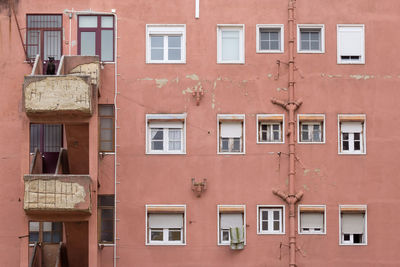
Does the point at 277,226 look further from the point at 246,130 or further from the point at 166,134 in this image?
the point at 166,134

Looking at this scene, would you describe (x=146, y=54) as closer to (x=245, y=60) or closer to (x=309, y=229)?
(x=245, y=60)

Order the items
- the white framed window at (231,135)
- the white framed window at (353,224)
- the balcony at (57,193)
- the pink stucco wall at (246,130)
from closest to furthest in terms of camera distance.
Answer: the balcony at (57,193) < the pink stucco wall at (246,130) < the white framed window at (353,224) < the white framed window at (231,135)

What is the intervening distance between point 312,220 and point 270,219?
4.93 ft

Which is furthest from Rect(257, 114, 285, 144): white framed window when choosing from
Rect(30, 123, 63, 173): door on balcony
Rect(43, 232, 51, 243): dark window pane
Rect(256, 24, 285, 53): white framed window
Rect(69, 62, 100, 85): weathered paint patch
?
Rect(43, 232, 51, 243): dark window pane

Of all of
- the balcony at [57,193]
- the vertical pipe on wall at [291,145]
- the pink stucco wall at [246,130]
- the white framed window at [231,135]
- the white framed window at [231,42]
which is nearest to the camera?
the balcony at [57,193]

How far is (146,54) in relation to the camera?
111 feet

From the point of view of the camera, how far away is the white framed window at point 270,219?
108 feet

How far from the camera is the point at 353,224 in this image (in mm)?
33125

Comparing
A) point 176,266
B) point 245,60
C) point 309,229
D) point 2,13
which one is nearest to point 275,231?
point 309,229

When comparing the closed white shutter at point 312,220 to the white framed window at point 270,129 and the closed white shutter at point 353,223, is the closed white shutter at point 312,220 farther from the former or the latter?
the white framed window at point 270,129

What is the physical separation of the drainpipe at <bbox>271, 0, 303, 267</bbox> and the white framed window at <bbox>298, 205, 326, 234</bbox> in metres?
0.40

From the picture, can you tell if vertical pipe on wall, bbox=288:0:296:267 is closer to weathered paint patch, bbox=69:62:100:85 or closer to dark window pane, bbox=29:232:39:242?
weathered paint patch, bbox=69:62:100:85

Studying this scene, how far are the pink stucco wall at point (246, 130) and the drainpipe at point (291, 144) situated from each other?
250mm

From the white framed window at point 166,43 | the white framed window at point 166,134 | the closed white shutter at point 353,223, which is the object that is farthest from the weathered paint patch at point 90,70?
the closed white shutter at point 353,223
